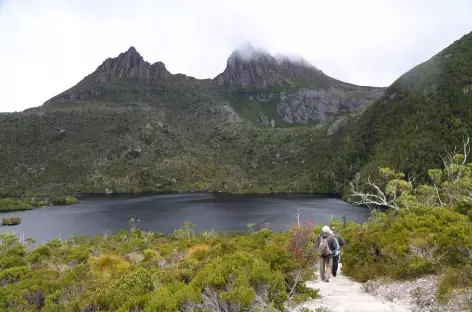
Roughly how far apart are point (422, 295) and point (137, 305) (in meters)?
7.82

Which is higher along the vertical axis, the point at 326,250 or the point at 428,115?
the point at 428,115

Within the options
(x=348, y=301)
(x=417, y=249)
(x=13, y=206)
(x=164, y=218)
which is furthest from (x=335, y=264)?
(x=13, y=206)

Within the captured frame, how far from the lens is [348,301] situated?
32.6ft

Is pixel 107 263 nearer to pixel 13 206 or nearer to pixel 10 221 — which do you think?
pixel 10 221

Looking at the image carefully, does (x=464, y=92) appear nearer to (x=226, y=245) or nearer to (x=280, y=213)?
(x=280, y=213)

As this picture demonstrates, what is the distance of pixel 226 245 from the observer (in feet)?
56.0

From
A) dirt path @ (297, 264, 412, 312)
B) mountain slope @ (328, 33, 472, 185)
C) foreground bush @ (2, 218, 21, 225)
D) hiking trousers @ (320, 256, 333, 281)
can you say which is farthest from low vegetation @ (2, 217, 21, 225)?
mountain slope @ (328, 33, 472, 185)

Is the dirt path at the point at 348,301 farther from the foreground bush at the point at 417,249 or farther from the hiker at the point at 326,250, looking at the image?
the foreground bush at the point at 417,249

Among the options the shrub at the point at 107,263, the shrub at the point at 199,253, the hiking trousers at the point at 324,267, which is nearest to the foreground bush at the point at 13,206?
the shrub at the point at 107,263

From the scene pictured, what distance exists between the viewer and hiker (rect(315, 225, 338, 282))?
12703 millimetres

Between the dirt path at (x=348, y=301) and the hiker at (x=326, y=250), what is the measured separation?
481 mm

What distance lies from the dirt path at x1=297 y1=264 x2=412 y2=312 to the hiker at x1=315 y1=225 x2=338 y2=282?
1.58 ft

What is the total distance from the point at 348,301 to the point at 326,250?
9.27 ft

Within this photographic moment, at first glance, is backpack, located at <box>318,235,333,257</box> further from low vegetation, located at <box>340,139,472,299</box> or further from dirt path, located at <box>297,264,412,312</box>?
low vegetation, located at <box>340,139,472,299</box>
